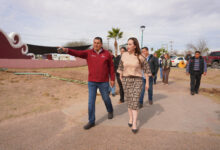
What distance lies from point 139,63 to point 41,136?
2405mm

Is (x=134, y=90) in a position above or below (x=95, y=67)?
below

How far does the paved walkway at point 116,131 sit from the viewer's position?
91.8 inches

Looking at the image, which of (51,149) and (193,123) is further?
(193,123)

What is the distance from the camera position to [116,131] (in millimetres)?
2812

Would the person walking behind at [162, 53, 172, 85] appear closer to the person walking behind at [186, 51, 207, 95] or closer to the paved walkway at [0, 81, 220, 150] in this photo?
the person walking behind at [186, 51, 207, 95]

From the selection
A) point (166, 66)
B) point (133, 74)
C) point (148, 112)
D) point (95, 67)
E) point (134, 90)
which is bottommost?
point (148, 112)

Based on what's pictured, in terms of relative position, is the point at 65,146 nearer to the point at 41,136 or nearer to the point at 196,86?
the point at 41,136

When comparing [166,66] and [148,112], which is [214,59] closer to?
[166,66]

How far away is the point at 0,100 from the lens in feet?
14.9

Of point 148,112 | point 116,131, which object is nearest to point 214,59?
point 148,112

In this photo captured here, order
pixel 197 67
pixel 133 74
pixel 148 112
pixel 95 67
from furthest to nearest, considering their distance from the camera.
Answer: pixel 197 67, pixel 148 112, pixel 95 67, pixel 133 74

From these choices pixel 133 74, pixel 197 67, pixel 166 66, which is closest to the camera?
pixel 133 74

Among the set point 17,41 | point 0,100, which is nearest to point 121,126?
point 0,100

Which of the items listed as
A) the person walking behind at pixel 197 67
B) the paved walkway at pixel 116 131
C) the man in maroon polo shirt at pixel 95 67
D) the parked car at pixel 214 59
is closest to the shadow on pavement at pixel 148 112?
the paved walkway at pixel 116 131
